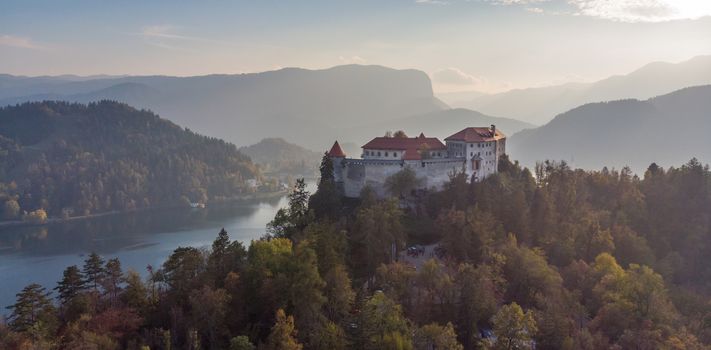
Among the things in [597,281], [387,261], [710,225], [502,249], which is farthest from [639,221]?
[387,261]

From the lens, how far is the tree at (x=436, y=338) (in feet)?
97.7

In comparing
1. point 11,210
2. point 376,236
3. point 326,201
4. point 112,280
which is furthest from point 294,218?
point 11,210

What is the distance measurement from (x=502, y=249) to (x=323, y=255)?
49.6 feet

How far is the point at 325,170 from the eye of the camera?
182 ft

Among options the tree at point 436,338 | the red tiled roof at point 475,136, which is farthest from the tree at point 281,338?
the red tiled roof at point 475,136

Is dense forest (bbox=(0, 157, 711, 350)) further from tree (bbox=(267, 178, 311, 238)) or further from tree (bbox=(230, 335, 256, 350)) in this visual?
tree (bbox=(267, 178, 311, 238))

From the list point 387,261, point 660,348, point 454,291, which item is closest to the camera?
point 660,348

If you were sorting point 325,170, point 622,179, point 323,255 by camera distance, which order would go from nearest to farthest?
point 323,255 → point 325,170 → point 622,179

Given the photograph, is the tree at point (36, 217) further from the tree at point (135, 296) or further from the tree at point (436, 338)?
the tree at point (436, 338)

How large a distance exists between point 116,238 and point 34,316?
222 ft

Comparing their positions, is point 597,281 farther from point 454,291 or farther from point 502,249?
point 454,291

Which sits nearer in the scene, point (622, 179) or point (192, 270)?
point (192, 270)

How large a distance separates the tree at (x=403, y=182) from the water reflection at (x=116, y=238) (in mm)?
36753

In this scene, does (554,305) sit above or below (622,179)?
below
